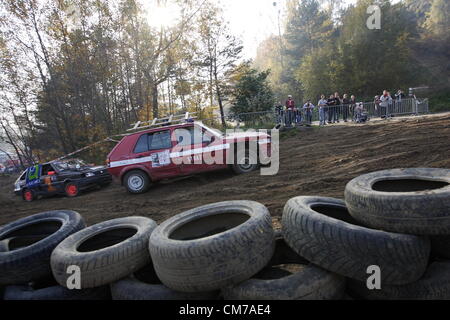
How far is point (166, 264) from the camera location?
8.43 feet

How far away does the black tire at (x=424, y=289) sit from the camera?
2.31 meters

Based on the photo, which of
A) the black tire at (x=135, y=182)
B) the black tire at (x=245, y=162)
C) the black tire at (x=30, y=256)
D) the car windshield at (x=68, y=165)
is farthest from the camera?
the car windshield at (x=68, y=165)

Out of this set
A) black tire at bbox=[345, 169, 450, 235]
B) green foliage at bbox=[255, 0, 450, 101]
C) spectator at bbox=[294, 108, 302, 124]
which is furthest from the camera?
green foliage at bbox=[255, 0, 450, 101]

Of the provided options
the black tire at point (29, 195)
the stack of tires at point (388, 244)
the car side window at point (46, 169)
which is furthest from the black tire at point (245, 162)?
the black tire at point (29, 195)

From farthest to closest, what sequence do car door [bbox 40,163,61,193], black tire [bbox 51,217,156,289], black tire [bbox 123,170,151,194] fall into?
car door [bbox 40,163,61,193] < black tire [bbox 123,170,151,194] < black tire [bbox 51,217,156,289]

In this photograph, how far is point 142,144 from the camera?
26.2 feet

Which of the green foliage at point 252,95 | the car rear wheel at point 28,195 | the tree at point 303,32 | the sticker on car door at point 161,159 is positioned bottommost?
the car rear wheel at point 28,195

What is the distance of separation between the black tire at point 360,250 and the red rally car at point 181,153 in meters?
5.06

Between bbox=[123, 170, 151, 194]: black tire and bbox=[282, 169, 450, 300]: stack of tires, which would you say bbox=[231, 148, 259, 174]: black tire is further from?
bbox=[282, 169, 450, 300]: stack of tires

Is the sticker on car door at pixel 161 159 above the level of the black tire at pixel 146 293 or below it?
above

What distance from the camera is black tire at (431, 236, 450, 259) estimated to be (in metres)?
2.63

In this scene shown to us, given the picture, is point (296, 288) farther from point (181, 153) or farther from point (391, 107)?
point (391, 107)

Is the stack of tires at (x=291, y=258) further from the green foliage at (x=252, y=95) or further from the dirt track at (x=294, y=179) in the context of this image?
the green foliage at (x=252, y=95)

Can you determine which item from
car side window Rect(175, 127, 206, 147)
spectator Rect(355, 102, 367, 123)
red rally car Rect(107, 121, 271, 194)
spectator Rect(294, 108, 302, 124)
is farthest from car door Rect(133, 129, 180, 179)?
spectator Rect(355, 102, 367, 123)
